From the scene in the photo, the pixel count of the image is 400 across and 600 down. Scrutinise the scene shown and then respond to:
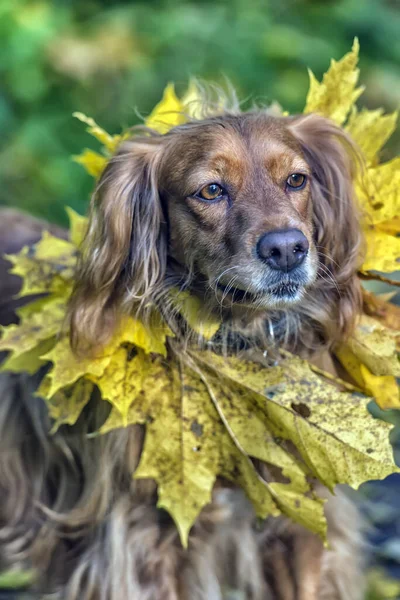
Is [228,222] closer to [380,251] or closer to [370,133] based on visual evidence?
[380,251]

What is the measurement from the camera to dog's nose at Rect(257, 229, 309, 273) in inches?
78.0

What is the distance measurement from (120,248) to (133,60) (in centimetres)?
356

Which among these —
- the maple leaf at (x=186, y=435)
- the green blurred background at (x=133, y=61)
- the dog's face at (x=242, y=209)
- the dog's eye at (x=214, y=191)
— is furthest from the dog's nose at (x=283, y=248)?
the green blurred background at (x=133, y=61)

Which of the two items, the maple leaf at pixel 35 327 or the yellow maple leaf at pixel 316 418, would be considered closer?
the yellow maple leaf at pixel 316 418

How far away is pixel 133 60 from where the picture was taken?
5.53m

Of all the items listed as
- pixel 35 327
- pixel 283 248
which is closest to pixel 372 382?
pixel 283 248

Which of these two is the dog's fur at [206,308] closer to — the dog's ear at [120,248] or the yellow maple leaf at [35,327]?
the dog's ear at [120,248]

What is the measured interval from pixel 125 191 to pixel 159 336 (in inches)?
16.2

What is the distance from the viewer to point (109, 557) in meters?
2.67

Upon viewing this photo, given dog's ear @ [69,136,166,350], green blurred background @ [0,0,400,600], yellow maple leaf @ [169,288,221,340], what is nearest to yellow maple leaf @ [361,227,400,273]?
yellow maple leaf @ [169,288,221,340]

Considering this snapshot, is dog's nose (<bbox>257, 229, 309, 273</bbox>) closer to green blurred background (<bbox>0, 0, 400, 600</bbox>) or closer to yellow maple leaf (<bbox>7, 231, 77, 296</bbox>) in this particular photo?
yellow maple leaf (<bbox>7, 231, 77, 296</bbox>)

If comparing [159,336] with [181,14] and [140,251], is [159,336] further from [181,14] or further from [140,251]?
[181,14]

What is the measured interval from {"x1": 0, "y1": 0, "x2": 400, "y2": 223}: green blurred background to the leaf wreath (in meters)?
2.92

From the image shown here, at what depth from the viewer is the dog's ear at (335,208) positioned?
7.61 feet
